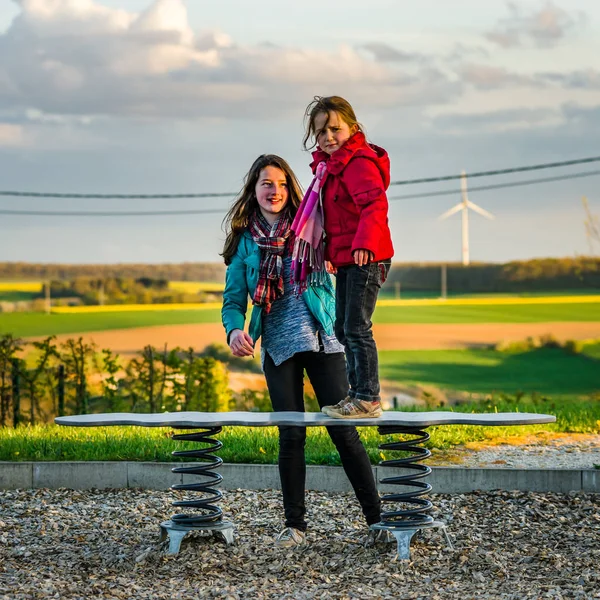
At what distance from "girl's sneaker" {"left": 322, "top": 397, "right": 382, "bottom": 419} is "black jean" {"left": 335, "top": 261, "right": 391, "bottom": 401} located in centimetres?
4

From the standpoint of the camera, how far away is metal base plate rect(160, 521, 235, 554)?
5.89m

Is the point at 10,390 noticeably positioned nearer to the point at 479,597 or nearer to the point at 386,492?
the point at 386,492

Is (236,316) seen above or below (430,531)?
above

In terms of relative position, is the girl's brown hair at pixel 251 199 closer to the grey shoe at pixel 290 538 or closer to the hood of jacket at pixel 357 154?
the hood of jacket at pixel 357 154

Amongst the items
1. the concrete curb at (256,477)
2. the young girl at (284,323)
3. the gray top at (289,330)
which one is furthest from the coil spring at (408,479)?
Answer: the concrete curb at (256,477)

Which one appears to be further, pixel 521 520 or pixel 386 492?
pixel 386 492

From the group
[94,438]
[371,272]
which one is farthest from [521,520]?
[94,438]

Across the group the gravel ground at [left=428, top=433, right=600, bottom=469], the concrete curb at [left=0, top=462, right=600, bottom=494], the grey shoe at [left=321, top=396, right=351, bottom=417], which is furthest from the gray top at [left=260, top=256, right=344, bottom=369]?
the gravel ground at [left=428, top=433, right=600, bottom=469]

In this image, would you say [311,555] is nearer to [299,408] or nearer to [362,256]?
[299,408]

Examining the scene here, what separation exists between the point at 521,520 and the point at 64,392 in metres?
7.06

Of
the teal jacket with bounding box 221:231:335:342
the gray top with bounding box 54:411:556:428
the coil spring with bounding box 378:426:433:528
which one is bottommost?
the coil spring with bounding box 378:426:433:528

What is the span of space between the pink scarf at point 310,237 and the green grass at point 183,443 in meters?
2.82

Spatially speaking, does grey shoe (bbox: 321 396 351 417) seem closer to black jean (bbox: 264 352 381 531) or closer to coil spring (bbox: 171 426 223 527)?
black jean (bbox: 264 352 381 531)

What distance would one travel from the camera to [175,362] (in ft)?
40.2
